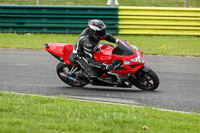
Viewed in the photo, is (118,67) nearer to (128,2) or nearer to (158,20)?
(158,20)

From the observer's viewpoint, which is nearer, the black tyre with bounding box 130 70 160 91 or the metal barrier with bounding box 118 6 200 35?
the black tyre with bounding box 130 70 160 91

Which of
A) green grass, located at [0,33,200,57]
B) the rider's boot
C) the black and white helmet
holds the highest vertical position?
the black and white helmet

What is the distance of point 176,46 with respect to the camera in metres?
16.0

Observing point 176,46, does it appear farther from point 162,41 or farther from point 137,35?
point 137,35

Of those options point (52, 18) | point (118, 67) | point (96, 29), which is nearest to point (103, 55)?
point (118, 67)

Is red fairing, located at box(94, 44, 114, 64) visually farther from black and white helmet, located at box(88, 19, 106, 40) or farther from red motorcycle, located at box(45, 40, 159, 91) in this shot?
black and white helmet, located at box(88, 19, 106, 40)

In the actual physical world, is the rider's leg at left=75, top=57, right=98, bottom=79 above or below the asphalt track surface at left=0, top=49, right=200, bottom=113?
above

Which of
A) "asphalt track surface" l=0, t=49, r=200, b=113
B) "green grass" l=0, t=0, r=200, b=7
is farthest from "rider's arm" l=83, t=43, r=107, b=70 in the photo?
"green grass" l=0, t=0, r=200, b=7

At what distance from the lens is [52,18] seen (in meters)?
18.0

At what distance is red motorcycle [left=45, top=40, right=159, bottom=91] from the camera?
901 cm

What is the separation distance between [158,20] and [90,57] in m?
9.38

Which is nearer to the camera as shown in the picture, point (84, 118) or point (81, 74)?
point (84, 118)

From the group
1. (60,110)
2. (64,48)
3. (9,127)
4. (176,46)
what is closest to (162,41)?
(176,46)

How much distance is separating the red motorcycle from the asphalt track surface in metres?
0.17
